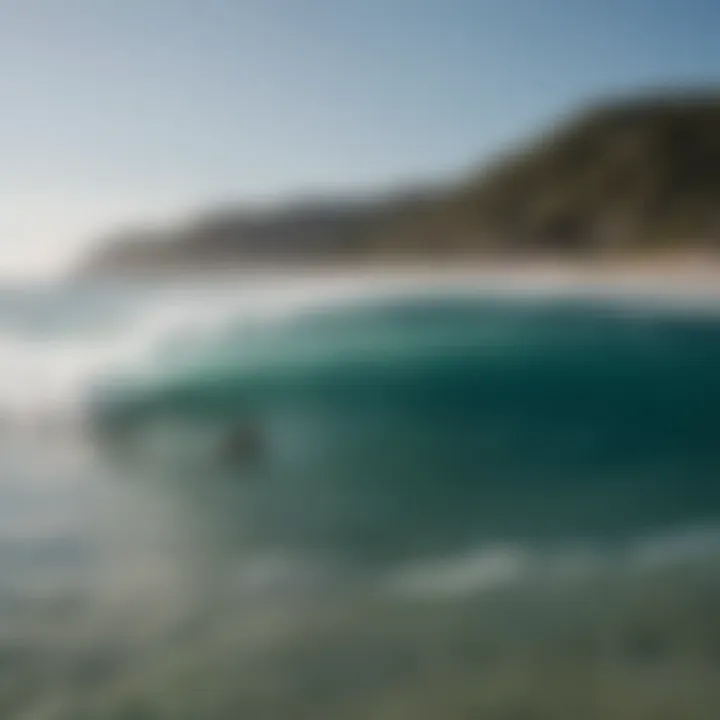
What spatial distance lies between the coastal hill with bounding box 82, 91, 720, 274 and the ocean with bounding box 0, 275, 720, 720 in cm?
7

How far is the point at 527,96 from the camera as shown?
1.44m

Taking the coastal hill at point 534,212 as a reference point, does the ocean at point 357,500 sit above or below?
below

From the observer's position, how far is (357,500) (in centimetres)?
141

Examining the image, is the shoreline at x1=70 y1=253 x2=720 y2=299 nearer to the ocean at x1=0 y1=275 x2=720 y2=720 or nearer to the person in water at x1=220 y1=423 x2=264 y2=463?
the ocean at x1=0 y1=275 x2=720 y2=720

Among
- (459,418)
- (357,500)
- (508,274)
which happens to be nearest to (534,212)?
(508,274)

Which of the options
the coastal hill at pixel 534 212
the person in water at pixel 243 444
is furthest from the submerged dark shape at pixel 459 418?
the coastal hill at pixel 534 212

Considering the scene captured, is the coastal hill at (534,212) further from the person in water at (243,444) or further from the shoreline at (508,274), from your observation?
the person in water at (243,444)

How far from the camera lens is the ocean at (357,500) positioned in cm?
129

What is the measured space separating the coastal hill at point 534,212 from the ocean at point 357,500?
7 cm

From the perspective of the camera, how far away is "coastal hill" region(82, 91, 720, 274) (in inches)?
55.4

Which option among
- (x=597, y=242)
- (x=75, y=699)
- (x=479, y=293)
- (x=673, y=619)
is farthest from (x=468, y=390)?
(x=75, y=699)

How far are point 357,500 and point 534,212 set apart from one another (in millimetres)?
564

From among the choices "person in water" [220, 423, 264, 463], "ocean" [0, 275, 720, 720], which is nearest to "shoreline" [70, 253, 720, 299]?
"ocean" [0, 275, 720, 720]

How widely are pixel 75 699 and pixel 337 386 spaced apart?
62 cm
